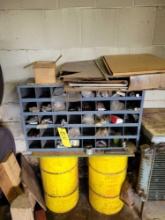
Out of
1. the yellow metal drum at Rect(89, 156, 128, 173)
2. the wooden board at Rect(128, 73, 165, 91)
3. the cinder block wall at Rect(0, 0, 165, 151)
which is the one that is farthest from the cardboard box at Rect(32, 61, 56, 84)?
the yellow metal drum at Rect(89, 156, 128, 173)

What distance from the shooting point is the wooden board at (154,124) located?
1389 mm

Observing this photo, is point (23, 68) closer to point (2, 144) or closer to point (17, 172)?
point (2, 144)

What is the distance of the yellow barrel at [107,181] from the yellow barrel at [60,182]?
0.50 feet

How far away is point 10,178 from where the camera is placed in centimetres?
156

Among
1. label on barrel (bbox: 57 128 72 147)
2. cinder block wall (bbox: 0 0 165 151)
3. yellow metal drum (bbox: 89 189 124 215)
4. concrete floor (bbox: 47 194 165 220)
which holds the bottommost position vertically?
concrete floor (bbox: 47 194 165 220)

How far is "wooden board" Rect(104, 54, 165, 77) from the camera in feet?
3.88

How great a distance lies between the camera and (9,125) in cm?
178

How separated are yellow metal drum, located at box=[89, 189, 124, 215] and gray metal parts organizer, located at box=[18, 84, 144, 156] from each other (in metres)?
0.49

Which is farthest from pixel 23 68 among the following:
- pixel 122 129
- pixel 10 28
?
pixel 122 129

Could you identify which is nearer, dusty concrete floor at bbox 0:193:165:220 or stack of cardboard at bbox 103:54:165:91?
stack of cardboard at bbox 103:54:165:91

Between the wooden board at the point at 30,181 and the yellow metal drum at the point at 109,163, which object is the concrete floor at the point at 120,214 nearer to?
the wooden board at the point at 30,181

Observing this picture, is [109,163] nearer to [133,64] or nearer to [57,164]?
[57,164]

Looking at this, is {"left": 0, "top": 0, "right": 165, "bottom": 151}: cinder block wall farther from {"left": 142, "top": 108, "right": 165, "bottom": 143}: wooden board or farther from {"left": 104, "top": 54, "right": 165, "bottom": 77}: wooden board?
{"left": 142, "top": 108, "right": 165, "bottom": 143}: wooden board

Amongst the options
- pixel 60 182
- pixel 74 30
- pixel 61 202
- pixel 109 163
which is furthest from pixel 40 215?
pixel 74 30
